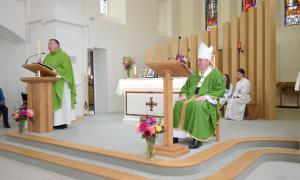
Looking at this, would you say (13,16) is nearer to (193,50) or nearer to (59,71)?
(59,71)

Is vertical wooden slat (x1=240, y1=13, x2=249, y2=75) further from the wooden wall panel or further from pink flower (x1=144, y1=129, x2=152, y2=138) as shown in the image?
pink flower (x1=144, y1=129, x2=152, y2=138)

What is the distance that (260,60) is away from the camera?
23.7 feet

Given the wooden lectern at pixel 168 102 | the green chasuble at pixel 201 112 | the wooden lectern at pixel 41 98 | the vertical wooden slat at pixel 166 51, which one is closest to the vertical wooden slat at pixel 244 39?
the vertical wooden slat at pixel 166 51

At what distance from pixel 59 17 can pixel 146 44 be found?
4.20 metres

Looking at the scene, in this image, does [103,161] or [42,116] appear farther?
[42,116]

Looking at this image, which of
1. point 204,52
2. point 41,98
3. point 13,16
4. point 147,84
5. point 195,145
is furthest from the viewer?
point 13,16

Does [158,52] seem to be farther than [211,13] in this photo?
No

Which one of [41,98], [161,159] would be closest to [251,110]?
[161,159]

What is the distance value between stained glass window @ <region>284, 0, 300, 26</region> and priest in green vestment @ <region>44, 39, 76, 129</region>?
28.8 feet

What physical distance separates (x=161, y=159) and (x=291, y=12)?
32.0 ft

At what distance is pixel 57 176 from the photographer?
3.77 meters

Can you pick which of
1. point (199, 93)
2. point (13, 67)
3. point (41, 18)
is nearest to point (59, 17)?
point (41, 18)

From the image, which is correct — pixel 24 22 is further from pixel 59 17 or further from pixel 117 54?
pixel 117 54

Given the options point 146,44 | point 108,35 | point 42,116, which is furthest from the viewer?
point 146,44
